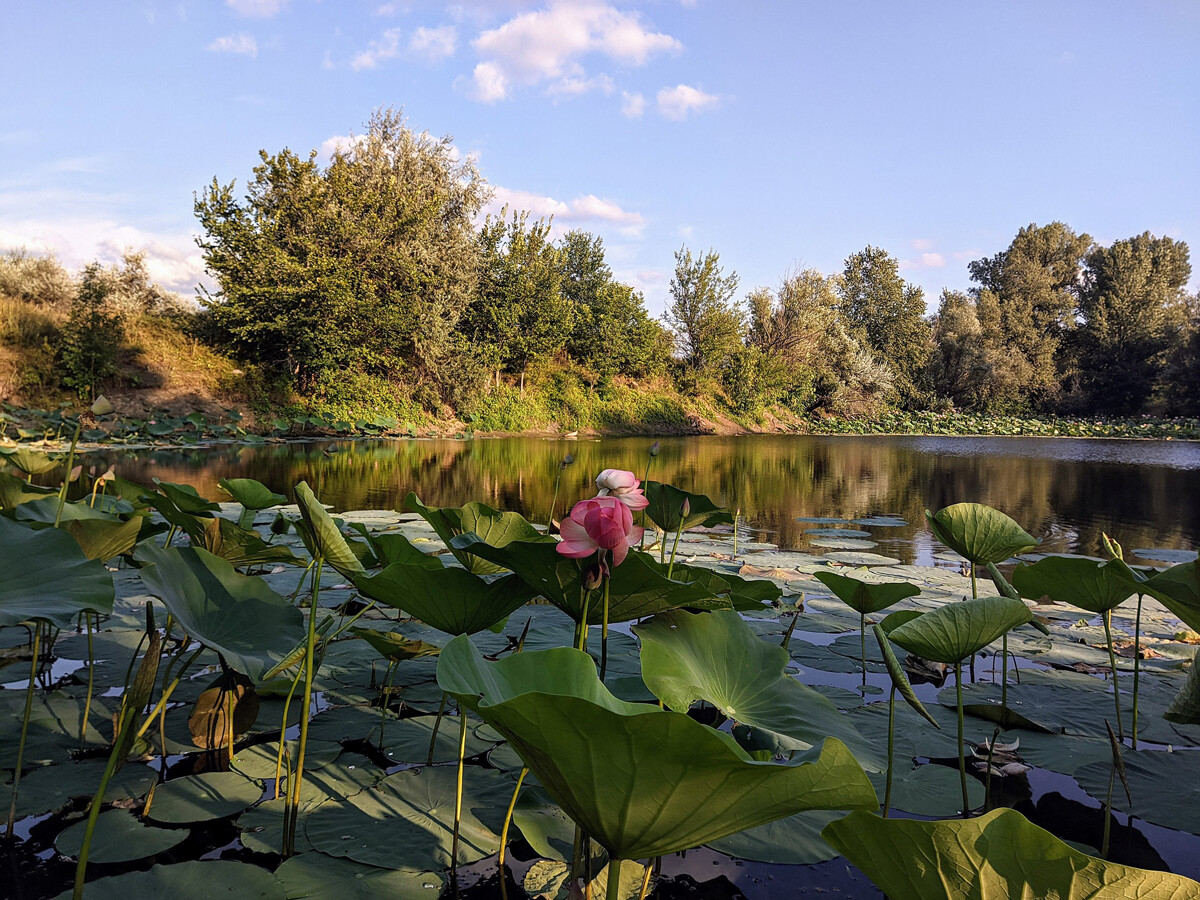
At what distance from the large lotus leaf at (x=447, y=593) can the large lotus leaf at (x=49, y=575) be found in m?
0.42

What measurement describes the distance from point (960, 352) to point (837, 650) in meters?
29.5

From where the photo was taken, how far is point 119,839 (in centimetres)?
105

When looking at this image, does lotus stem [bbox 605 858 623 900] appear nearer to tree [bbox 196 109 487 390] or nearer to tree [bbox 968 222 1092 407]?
tree [bbox 196 109 487 390]

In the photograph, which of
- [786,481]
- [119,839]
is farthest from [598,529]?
[786,481]

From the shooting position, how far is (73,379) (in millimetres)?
10883

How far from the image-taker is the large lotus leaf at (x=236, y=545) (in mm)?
1606

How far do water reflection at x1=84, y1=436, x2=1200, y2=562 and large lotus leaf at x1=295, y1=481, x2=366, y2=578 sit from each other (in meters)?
3.69

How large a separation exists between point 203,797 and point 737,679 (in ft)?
3.34

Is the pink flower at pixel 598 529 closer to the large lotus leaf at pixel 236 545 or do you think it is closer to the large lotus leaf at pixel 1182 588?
the large lotus leaf at pixel 1182 588

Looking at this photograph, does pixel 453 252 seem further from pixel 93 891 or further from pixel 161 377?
pixel 93 891

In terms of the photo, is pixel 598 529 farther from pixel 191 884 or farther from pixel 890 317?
pixel 890 317

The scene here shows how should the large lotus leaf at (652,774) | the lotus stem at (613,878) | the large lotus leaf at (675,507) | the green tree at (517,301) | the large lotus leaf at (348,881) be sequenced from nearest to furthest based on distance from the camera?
1. the large lotus leaf at (652,774)
2. the lotus stem at (613,878)
3. the large lotus leaf at (348,881)
4. the large lotus leaf at (675,507)
5. the green tree at (517,301)

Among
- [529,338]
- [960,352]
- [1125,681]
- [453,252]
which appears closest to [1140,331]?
[960,352]

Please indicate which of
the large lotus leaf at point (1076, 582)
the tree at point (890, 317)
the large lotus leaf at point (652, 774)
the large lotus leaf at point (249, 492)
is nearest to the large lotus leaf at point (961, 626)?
the large lotus leaf at point (1076, 582)
